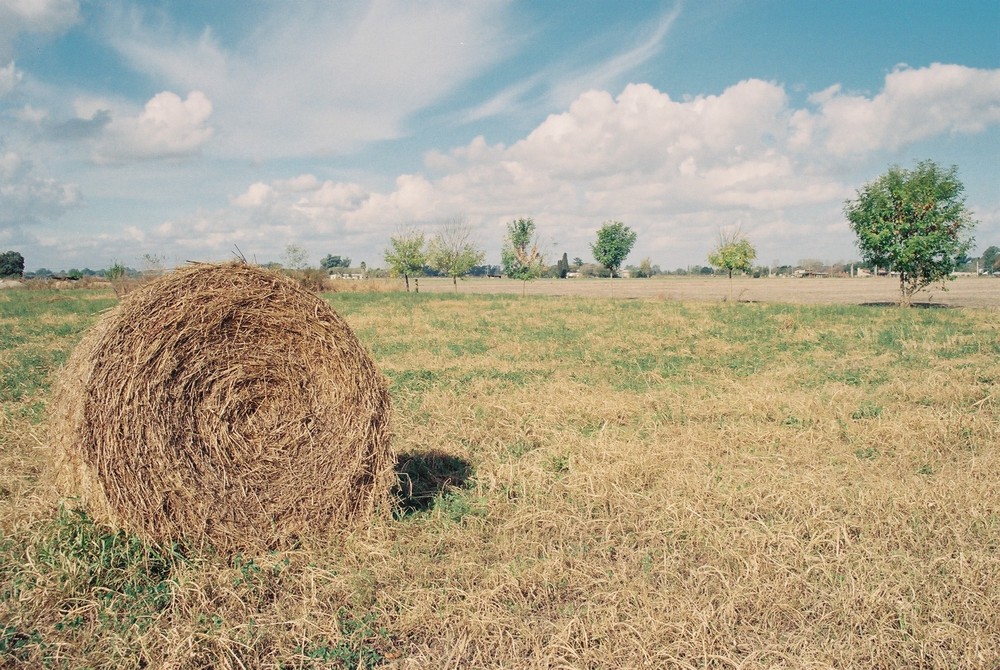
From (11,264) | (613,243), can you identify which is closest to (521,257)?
(613,243)

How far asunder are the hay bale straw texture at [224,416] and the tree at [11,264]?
117 m

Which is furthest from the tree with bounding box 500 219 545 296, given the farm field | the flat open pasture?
the farm field

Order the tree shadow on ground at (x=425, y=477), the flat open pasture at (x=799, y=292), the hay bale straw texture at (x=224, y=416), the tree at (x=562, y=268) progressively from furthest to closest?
1. the tree at (x=562, y=268)
2. the flat open pasture at (x=799, y=292)
3. the tree shadow on ground at (x=425, y=477)
4. the hay bale straw texture at (x=224, y=416)

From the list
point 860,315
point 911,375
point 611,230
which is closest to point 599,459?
point 911,375

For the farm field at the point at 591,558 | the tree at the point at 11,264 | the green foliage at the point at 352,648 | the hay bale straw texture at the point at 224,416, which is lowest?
the green foliage at the point at 352,648

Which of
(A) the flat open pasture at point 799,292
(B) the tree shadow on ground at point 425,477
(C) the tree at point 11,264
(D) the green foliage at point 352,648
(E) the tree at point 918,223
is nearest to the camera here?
(D) the green foliage at point 352,648

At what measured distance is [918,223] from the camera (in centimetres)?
3478

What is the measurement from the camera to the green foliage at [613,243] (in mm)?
119562

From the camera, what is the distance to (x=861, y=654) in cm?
358

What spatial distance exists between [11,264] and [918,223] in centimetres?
12293

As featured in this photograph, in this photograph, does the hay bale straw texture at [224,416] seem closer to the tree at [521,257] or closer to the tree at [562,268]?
the tree at [521,257]

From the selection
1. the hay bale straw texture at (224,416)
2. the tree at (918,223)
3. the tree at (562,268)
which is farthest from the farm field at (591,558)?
the tree at (562,268)

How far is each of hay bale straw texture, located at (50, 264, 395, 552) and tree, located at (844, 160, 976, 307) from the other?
38348 mm

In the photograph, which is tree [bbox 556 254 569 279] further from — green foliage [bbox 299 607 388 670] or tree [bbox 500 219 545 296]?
green foliage [bbox 299 607 388 670]
